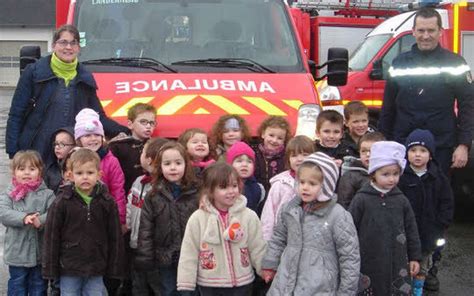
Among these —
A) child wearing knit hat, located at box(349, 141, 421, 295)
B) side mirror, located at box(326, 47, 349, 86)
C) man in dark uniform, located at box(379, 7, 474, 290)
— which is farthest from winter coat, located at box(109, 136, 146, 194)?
side mirror, located at box(326, 47, 349, 86)

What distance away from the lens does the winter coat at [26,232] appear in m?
4.85

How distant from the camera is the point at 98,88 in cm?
578

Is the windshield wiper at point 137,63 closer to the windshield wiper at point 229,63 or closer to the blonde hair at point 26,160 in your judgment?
the windshield wiper at point 229,63

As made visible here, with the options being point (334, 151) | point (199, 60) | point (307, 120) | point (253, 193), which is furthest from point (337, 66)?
point (253, 193)

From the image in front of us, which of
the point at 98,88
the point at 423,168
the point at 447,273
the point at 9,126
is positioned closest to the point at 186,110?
the point at 98,88

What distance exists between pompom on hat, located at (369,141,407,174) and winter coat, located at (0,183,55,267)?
206cm

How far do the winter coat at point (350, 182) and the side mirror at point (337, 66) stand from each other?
6.82ft

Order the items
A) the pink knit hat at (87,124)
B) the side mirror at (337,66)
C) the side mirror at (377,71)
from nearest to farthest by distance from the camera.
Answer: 1. the pink knit hat at (87,124)
2. the side mirror at (337,66)
3. the side mirror at (377,71)

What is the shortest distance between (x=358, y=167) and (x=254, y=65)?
1.62 meters

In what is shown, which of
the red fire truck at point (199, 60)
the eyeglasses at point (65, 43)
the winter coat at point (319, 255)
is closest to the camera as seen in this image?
the winter coat at point (319, 255)

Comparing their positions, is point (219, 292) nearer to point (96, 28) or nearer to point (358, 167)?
point (358, 167)

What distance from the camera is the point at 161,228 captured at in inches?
181

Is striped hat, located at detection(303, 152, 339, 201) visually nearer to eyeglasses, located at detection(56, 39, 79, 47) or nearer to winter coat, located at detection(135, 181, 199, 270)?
winter coat, located at detection(135, 181, 199, 270)

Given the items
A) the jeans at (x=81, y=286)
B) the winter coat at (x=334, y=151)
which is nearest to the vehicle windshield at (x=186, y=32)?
the winter coat at (x=334, y=151)
